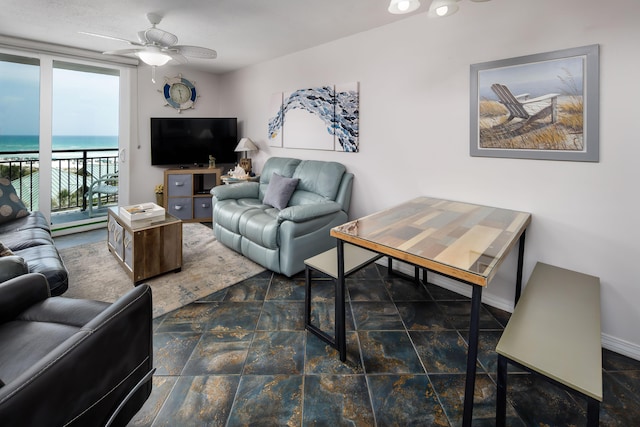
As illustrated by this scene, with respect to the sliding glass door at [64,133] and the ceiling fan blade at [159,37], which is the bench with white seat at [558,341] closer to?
the ceiling fan blade at [159,37]

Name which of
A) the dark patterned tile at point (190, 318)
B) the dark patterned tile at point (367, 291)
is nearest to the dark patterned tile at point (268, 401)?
the dark patterned tile at point (190, 318)

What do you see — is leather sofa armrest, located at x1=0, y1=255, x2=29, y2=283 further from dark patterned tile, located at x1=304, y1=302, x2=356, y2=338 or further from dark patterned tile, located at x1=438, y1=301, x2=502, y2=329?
dark patterned tile, located at x1=438, y1=301, x2=502, y2=329

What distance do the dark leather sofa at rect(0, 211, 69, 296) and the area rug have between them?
0.45 meters

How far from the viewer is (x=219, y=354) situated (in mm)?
1850

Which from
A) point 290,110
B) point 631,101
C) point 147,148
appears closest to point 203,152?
point 147,148

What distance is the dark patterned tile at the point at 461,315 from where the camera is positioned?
2166mm

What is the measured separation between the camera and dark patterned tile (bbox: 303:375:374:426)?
1421 millimetres

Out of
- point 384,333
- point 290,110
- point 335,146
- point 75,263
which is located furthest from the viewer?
point 290,110

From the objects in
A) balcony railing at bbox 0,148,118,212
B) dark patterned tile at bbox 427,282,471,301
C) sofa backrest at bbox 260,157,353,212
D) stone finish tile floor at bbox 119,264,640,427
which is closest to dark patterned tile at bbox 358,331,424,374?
stone finish tile floor at bbox 119,264,640,427

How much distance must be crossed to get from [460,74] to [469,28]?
12.7 inches

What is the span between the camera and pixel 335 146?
136 inches

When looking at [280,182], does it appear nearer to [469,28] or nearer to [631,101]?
[469,28]

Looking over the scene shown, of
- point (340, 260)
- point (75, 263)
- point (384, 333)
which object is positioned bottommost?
point (384, 333)

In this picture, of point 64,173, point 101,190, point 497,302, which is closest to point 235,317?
point 497,302
